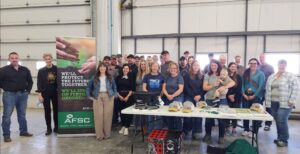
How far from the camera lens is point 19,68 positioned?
4.56 meters

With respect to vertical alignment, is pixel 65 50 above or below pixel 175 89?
above

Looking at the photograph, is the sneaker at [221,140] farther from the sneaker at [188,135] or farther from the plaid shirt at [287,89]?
the plaid shirt at [287,89]

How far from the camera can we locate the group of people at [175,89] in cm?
417

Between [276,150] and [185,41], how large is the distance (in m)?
4.01

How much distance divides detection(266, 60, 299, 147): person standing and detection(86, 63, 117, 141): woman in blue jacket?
2574mm

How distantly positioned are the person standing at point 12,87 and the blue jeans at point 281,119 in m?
4.11

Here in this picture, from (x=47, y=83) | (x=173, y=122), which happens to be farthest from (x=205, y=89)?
(x=47, y=83)

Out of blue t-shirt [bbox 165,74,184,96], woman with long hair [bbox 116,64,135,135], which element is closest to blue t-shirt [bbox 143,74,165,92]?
blue t-shirt [bbox 165,74,184,96]

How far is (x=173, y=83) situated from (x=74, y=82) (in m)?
1.76

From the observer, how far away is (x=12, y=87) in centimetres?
443

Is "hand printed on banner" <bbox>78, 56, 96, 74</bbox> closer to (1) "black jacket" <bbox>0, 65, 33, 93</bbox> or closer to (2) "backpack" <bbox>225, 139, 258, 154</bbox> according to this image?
(1) "black jacket" <bbox>0, 65, 33, 93</bbox>

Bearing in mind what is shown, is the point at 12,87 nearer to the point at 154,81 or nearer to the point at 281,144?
the point at 154,81

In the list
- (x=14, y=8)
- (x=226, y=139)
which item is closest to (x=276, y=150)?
(x=226, y=139)

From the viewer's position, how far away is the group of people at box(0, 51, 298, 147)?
4172 millimetres
